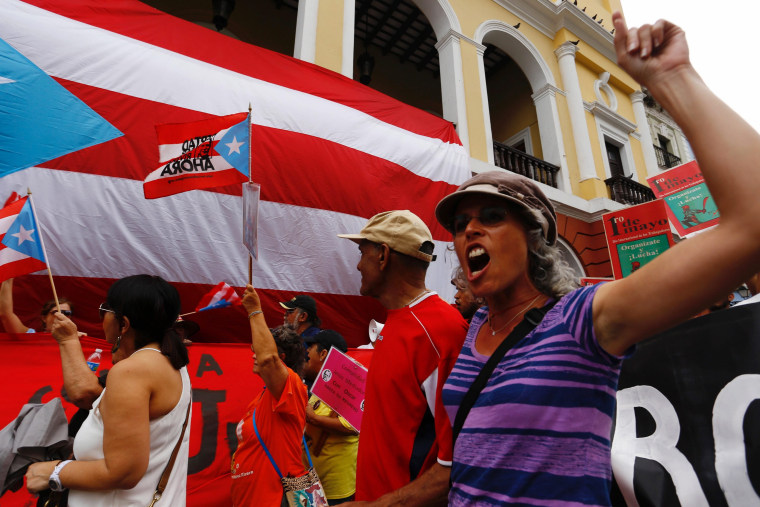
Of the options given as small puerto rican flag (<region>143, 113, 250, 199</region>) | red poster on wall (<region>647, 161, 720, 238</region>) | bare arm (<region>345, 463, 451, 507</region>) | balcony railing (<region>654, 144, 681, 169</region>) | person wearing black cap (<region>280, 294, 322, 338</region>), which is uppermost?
balcony railing (<region>654, 144, 681, 169</region>)

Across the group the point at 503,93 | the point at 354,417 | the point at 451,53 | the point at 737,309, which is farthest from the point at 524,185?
the point at 503,93

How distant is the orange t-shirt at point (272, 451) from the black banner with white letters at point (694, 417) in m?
1.46

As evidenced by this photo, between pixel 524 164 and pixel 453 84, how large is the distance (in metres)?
2.06

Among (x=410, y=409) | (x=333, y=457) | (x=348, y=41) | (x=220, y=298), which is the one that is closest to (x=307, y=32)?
(x=348, y=41)

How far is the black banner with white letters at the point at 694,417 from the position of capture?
1170 millimetres

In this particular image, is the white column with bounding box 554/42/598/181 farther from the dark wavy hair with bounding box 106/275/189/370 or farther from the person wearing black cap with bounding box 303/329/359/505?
the dark wavy hair with bounding box 106/275/189/370

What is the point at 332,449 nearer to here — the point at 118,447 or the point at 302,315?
the point at 302,315

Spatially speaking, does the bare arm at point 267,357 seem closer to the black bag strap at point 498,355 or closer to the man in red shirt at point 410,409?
the man in red shirt at point 410,409

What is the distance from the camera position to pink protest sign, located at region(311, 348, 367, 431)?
210cm

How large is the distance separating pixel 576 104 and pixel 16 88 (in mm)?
9284

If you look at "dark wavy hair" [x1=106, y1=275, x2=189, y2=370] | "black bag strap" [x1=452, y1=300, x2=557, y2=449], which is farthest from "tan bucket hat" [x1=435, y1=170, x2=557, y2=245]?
"dark wavy hair" [x1=106, y1=275, x2=189, y2=370]

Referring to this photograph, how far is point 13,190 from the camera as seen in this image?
2711 mm

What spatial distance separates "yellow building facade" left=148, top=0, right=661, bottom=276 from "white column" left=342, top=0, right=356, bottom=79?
0.02 metres

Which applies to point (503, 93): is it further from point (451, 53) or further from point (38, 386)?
point (38, 386)
